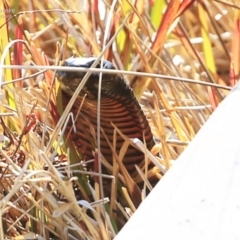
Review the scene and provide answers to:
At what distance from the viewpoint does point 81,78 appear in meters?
0.66

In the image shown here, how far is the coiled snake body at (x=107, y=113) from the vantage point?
68cm

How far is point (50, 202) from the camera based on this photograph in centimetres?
65

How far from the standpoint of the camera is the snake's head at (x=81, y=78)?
0.66 m

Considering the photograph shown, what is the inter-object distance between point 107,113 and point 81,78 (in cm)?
8

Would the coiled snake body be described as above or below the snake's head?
below

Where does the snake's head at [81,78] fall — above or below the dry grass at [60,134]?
above

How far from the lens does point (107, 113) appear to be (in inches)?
28.5

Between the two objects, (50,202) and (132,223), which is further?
(50,202)

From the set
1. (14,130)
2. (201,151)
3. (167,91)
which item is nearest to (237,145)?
(201,151)

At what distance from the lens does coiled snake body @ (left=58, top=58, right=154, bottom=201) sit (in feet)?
2.22

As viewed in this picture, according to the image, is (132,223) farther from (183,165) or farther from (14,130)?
(14,130)

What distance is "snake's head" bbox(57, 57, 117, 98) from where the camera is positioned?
0.66 metres

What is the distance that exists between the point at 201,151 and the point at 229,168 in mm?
32

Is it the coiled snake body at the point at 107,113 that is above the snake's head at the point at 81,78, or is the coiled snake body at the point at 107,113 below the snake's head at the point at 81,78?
below
